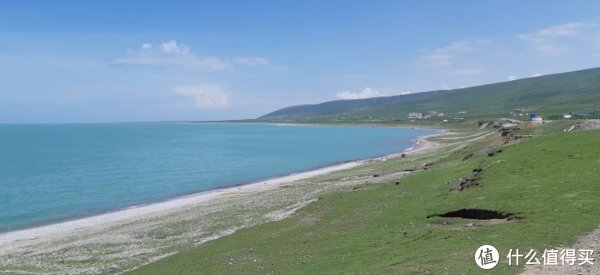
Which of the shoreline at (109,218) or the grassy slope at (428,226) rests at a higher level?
the grassy slope at (428,226)

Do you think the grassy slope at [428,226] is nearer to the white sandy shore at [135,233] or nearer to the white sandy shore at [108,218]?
the white sandy shore at [135,233]

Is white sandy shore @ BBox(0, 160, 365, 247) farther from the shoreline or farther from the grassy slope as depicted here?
the grassy slope

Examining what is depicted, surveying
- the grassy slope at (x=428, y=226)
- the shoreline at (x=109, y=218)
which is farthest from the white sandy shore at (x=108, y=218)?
the grassy slope at (x=428, y=226)

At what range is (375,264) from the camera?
23219mm

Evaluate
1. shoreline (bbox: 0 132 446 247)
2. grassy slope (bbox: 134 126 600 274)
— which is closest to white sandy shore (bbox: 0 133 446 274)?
shoreline (bbox: 0 132 446 247)

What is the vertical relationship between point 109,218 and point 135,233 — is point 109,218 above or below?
below

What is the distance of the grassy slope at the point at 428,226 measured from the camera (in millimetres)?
23172

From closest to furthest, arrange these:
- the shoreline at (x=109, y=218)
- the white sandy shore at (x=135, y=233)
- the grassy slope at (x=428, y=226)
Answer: the grassy slope at (x=428, y=226)
the white sandy shore at (x=135, y=233)
the shoreline at (x=109, y=218)

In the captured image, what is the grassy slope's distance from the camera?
76.0ft

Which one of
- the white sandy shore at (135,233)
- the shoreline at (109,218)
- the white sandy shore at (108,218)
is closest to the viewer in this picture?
the white sandy shore at (135,233)

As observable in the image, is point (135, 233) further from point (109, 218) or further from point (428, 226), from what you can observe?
point (428, 226)

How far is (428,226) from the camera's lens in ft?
99.3

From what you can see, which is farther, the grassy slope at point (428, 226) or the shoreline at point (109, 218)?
the shoreline at point (109, 218)

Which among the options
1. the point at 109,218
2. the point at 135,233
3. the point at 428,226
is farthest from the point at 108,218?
the point at 428,226
